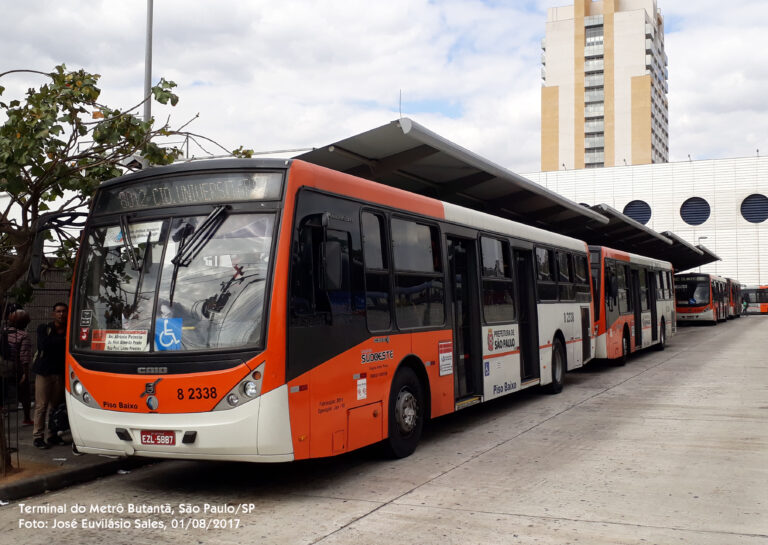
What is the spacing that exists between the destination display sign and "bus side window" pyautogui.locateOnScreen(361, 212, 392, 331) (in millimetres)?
1346

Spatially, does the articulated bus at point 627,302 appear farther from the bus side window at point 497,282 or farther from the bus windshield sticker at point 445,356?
the bus windshield sticker at point 445,356

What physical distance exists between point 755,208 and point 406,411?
65363 mm

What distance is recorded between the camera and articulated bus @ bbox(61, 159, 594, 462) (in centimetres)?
620

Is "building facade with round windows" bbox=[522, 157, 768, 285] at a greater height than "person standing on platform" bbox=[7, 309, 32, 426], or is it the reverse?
"building facade with round windows" bbox=[522, 157, 768, 285]

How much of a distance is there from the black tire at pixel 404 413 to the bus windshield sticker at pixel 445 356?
0.50 m

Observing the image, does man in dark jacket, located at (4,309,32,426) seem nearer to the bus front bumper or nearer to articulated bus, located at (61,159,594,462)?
articulated bus, located at (61,159,594,462)

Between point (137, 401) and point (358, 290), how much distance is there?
227 cm

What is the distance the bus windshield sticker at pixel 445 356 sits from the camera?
905 cm

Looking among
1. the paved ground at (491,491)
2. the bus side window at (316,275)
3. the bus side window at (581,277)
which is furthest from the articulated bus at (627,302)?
the bus side window at (316,275)

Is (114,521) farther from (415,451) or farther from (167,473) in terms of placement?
(415,451)

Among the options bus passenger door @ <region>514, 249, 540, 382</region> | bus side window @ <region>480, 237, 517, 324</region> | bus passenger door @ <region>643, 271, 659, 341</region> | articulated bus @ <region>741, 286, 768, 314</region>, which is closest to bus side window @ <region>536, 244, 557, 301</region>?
bus passenger door @ <region>514, 249, 540, 382</region>

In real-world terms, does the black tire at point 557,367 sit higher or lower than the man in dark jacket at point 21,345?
lower

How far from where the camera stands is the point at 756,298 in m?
64.0

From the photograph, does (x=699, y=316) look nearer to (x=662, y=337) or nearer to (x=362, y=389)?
(x=662, y=337)
